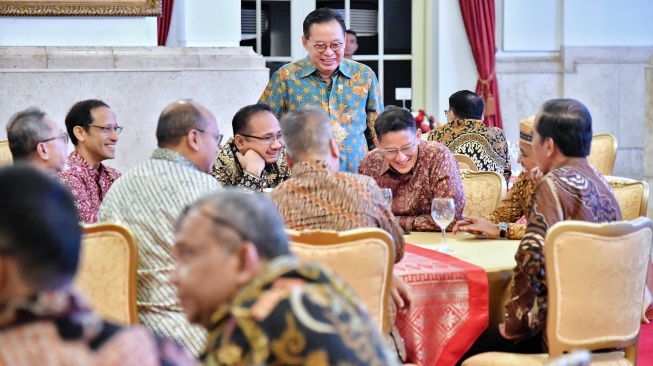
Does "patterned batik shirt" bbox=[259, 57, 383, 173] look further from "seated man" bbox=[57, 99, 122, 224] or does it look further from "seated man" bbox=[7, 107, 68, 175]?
"seated man" bbox=[7, 107, 68, 175]

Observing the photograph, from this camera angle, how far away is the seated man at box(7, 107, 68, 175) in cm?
384

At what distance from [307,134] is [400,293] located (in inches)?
23.3

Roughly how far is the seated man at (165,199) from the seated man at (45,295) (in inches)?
61.5

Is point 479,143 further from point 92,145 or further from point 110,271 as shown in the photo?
point 110,271

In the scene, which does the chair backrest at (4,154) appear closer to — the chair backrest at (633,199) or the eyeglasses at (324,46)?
the eyeglasses at (324,46)

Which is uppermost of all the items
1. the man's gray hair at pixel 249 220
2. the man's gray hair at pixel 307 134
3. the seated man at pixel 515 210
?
the man's gray hair at pixel 307 134

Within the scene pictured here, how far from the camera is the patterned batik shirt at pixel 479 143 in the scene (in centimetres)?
612

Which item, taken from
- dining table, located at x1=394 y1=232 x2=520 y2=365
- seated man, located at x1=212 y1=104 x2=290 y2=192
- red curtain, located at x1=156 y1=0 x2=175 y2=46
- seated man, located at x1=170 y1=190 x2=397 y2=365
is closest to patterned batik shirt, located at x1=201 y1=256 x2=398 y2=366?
seated man, located at x1=170 y1=190 x2=397 y2=365

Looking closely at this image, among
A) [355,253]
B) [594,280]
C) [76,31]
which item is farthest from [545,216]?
[76,31]

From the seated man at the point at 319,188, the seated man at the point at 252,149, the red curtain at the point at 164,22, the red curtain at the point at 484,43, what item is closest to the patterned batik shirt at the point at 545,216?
the seated man at the point at 319,188

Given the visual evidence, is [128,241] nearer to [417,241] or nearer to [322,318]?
[417,241]

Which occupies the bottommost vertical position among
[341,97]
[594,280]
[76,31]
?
[594,280]

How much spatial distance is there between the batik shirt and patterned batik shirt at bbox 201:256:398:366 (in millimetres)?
169

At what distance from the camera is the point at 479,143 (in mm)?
6137
